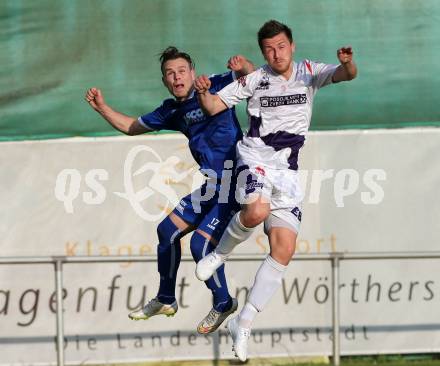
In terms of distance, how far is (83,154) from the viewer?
9945 millimetres

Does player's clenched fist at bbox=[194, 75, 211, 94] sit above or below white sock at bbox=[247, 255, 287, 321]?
above

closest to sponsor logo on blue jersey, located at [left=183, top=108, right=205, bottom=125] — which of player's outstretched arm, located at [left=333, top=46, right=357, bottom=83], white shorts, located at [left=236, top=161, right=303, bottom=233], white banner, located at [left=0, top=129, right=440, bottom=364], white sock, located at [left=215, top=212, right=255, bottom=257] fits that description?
white shorts, located at [left=236, top=161, right=303, bottom=233]

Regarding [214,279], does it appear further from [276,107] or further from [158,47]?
[158,47]

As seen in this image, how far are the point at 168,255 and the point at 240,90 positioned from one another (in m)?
1.23

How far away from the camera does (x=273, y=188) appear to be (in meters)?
7.52

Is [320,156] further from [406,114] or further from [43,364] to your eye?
[43,364]

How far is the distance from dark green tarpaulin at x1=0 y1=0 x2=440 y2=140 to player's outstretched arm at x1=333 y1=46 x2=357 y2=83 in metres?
2.44

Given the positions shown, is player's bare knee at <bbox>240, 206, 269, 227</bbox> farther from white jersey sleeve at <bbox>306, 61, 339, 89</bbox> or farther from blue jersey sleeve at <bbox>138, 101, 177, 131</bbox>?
blue jersey sleeve at <bbox>138, 101, 177, 131</bbox>

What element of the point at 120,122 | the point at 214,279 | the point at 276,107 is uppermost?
the point at 276,107

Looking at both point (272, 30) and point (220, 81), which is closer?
point (272, 30)

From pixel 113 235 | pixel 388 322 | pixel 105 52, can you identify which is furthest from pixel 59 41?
pixel 388 322

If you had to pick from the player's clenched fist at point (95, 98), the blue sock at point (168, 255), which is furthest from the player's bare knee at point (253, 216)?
the player's clenched fist at point (95, 98)

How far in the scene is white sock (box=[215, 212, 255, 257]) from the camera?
7523 mm

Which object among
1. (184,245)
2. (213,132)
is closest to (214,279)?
(213,132)
